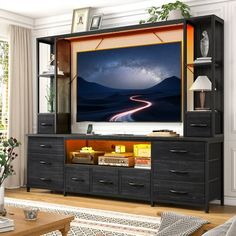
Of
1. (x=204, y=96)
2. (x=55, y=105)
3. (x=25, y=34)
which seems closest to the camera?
(x=204, y=96)

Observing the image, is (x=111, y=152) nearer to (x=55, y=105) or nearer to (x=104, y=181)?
(x=104, y=181)

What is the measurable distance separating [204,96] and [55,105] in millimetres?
2098

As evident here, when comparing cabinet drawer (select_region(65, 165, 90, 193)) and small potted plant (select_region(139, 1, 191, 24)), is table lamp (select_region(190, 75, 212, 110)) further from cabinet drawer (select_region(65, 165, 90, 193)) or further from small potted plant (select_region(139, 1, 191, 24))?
cabinet drawer (select_region(65, 165, 90, 193))

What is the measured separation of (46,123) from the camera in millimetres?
6172

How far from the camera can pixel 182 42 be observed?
544 cm

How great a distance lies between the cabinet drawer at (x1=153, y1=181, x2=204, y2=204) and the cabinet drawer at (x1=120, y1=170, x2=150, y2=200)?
0.12 m

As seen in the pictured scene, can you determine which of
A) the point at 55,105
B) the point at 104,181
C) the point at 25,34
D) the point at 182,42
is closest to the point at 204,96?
the point at 182,42

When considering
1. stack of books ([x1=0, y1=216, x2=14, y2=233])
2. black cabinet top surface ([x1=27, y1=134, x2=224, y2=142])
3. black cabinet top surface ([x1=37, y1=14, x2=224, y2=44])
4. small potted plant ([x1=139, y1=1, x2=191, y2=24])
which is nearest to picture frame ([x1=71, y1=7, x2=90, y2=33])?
black cabinet top surface ([x1=37, y1=14, x2=224, y2=44])

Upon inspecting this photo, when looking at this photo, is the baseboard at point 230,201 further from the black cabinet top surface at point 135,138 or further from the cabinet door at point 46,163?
the cabinet door at point 46,163

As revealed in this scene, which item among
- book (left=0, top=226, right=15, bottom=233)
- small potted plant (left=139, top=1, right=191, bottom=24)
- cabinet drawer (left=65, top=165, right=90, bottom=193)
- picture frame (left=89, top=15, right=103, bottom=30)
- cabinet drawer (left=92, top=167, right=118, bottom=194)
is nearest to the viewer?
book (left=0, top=226, right=15, bottom=233)

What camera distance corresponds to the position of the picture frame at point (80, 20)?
6.15 metres

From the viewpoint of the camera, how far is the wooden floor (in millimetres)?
4737

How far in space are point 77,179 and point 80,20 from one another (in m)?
2.23

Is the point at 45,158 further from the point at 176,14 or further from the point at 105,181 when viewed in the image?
the point at 176,14
